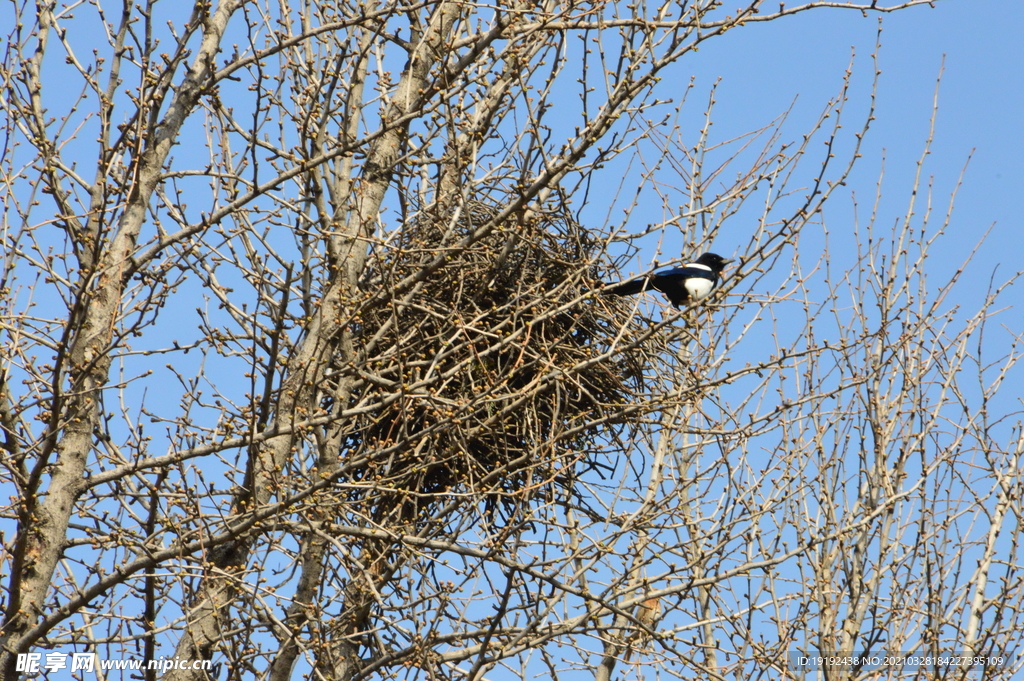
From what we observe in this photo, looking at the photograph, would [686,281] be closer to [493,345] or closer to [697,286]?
[697,286]

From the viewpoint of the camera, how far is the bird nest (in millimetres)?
4621

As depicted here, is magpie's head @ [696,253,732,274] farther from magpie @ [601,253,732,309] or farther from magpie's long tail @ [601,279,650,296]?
magpie's long tail @ [601,279,650,296]

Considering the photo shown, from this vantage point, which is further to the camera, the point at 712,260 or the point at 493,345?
the point at 712,260

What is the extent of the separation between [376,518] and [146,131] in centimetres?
214

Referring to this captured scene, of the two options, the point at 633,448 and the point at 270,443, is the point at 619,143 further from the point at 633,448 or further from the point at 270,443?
the point at 270,443

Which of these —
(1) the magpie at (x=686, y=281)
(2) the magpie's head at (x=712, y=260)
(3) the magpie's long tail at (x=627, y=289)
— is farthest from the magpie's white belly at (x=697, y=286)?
(3) the magpie's long tail at (x=627, y=289)

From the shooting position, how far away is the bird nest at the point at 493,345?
15.2 ft

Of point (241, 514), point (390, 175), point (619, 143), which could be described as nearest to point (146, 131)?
point (390, 175)

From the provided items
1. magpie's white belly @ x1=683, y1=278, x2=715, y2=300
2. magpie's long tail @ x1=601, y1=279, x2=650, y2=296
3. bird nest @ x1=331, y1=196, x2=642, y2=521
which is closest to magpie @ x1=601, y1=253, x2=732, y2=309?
magpie's white belly @ x1=683, y1=278, x2=715, y2=300

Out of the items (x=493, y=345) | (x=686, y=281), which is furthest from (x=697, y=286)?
(x=493, y=345)

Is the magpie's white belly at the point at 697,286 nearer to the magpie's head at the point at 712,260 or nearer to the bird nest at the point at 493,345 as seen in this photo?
the magpie's head at the point at 712,260

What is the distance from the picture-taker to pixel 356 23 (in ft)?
14.6

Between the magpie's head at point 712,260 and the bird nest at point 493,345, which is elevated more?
the magpie's head at point 712,260

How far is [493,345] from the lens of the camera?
475 cm
